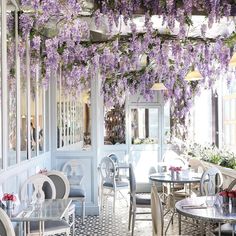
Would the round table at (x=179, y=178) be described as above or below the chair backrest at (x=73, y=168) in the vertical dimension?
below

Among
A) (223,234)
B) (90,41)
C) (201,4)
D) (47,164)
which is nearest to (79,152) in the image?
(47,164)

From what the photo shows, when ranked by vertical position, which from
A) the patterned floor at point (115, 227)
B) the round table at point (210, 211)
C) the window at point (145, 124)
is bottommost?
the patterned floor at point (115, 227)

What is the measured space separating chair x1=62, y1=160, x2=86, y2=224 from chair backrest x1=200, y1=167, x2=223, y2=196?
70.8 inches

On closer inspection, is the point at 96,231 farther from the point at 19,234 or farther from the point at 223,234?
the point at 223,234

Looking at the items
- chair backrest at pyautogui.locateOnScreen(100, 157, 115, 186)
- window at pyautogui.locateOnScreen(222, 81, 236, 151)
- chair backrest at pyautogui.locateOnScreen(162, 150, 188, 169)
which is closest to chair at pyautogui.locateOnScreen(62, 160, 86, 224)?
chair backrest at pyautogui.locateOnScreen(100, 157, 115, 186)

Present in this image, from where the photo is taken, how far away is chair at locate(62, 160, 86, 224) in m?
6.39

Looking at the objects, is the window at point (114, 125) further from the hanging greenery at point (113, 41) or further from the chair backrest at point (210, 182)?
the chair backrest at point (210, 182)

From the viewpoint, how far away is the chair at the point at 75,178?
6.39 m

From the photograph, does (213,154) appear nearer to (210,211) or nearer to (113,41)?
(113,41)

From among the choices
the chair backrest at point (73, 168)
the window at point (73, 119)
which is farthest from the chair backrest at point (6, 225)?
the window at point (73, 119)

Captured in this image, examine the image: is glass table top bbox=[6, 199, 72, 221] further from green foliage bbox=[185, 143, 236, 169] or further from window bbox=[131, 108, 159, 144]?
window bbox=[131, 108, 159, 144]

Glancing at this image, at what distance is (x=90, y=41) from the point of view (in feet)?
21.7

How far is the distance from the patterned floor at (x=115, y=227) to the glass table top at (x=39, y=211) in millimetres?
1779

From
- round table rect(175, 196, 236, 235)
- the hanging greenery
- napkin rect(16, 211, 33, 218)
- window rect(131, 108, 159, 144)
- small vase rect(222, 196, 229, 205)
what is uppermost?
the hanging greenery
